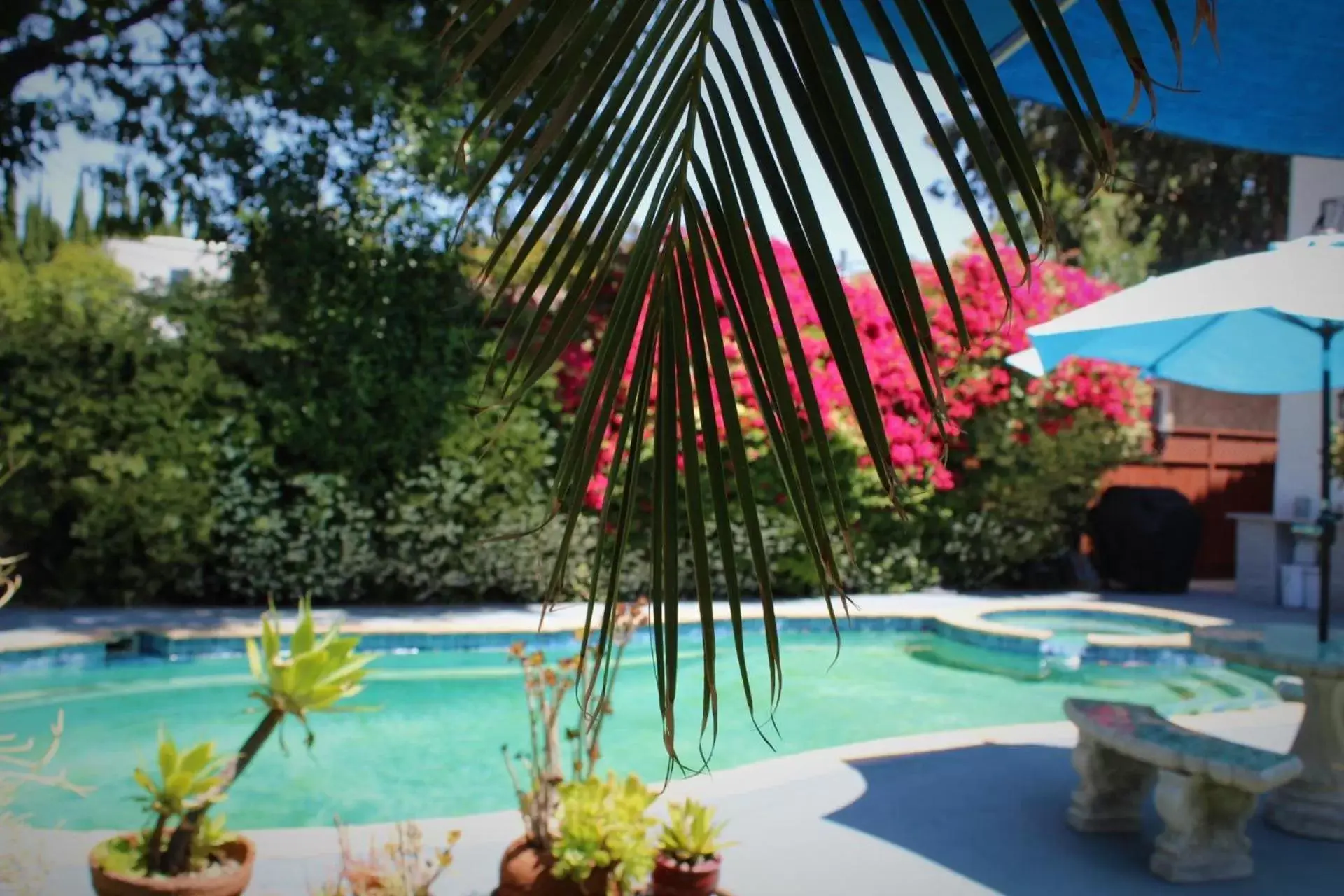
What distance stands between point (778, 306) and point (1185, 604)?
11.8m

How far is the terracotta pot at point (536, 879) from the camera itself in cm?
291

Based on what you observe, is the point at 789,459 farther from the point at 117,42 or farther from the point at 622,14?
the point at 117,42

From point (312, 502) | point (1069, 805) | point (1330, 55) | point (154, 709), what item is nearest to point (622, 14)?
point (1330, 55)

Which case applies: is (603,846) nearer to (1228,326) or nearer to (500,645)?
(1228,326)

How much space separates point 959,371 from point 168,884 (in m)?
9.10

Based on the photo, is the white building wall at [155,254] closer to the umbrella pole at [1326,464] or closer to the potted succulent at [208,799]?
the potted succulent at [208,799]

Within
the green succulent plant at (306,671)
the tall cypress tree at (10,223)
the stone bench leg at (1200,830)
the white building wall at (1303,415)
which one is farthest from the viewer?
the white building wall at (1303,415)

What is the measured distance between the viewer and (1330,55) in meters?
2.82

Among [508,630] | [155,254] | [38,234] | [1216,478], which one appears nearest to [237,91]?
[38,234]

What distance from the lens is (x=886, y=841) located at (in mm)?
3916

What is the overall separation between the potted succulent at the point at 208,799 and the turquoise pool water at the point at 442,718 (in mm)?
2283

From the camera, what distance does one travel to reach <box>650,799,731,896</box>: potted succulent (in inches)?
116

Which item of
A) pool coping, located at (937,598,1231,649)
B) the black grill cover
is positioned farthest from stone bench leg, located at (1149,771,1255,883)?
the black grill cover

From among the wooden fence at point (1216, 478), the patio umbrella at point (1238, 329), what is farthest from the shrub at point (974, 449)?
Answer: the patio umbrella at point (1238, 329)
